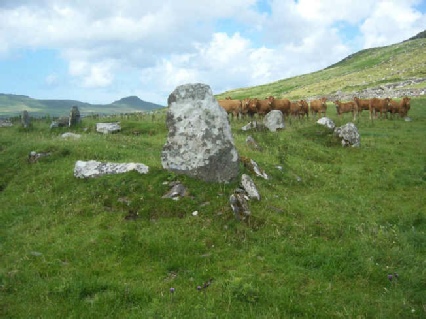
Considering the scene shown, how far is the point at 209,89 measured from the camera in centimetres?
1645

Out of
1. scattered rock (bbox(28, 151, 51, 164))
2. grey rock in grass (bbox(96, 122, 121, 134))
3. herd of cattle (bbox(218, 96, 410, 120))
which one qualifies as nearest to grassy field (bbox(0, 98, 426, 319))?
scattered rock (bbox(28, 151, 51, 164))

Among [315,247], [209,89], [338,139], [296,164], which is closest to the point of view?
[315,247]

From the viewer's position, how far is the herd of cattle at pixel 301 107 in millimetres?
35812

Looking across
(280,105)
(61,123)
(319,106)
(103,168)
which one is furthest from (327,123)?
(61,123)

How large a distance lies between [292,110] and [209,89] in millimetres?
22509

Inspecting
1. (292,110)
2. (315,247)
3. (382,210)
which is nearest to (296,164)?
(382,210)

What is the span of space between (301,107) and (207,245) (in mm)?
28657

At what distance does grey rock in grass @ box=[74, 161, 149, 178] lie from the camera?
15854 millimetres

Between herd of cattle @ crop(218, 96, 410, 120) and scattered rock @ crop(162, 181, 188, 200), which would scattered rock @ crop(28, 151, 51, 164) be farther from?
herd of cattle @ crop(218, 96, 410, 120)

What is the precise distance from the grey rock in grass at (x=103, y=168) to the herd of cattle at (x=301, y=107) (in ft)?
68.6

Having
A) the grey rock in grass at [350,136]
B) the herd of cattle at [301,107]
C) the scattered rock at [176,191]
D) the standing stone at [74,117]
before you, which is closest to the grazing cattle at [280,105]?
the herd of cattle at [301,107]

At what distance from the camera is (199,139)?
1524 cm

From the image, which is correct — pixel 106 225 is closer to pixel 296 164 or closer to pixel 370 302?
pixel 370 302

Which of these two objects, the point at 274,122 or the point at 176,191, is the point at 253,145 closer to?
the point at 274,122
